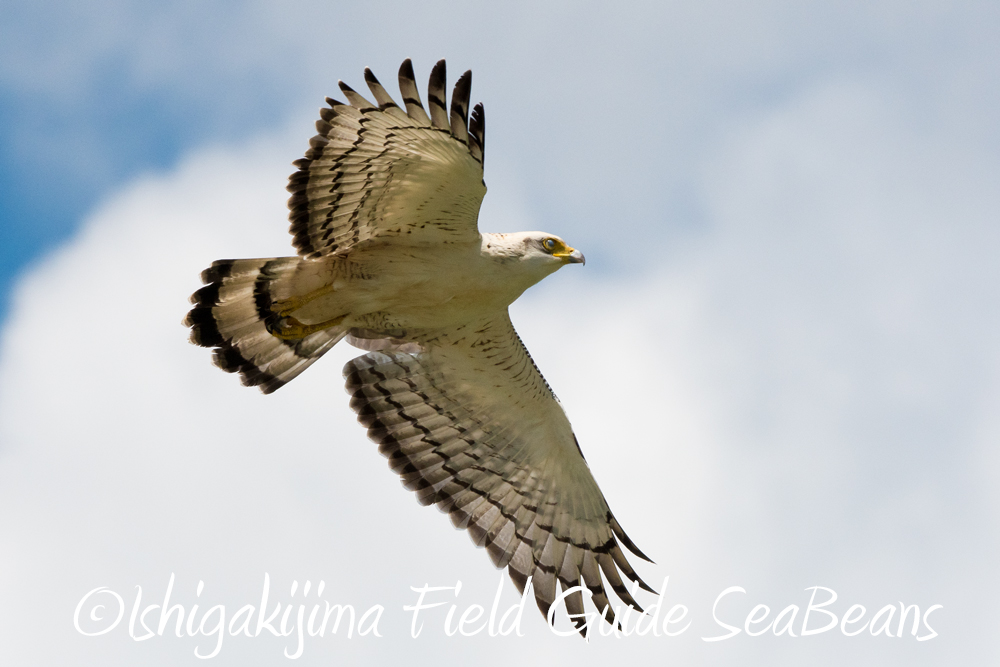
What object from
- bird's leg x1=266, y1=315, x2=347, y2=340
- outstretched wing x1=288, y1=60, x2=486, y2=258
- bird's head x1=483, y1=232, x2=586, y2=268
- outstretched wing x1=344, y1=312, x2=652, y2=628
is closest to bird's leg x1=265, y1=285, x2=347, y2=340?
bird's leg x1=266, y1=315, x2=347, y2=340

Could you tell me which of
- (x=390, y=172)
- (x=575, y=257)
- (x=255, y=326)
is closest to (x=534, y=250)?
(x=575, y=257)

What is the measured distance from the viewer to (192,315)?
879 centimetres

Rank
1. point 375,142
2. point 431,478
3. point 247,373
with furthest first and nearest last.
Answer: point 431,478 → point 247,373 → point 375,142

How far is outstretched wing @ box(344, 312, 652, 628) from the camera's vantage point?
9.46 m

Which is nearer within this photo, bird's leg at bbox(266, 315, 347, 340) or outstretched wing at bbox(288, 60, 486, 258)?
outstretched wing at bbox(288, 60, 486, 258)

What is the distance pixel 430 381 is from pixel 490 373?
571 mm

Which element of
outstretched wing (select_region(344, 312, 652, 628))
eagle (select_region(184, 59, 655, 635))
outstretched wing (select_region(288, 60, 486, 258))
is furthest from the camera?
outstretched wing (select_region(344, 312, 652, 628))

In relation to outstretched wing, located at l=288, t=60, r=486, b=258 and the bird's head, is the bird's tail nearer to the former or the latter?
outstretched wing, located at l=288, t=60, r=486, b=258

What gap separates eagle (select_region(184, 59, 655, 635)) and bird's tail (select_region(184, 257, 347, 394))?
12mm

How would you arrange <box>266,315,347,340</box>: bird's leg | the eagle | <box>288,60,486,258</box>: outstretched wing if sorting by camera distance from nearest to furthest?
1. <box>288,60,486,258</box>: outstretched wing
2. the eagle
3. <box>266,315,347,340</box>: bird's leg

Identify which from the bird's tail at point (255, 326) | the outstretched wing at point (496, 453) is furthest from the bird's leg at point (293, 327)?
the outstretched wing at point (496, 453)

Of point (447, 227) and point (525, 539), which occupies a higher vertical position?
point (447, 227)

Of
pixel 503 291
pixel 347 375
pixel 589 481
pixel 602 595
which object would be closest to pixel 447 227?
pixel 503 291

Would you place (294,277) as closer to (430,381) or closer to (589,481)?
(430,381)
